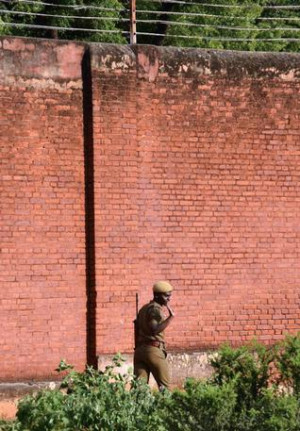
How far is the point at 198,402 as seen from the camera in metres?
7.24

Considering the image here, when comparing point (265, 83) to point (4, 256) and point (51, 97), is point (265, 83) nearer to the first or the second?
point (51, 97)

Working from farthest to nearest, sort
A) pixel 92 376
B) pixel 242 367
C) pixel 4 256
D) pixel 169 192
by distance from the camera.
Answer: pixel 169 192
pixel 4 256
pixel 92 376
pixel 242 367

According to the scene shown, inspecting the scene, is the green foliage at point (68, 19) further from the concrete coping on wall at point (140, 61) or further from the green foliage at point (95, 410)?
the green foliage at point (95, 410)

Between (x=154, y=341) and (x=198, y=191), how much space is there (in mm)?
2993

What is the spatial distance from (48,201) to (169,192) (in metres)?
1.51

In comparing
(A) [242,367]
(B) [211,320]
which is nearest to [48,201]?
(B) [211,320]

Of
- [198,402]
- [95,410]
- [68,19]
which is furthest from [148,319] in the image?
[68,19]

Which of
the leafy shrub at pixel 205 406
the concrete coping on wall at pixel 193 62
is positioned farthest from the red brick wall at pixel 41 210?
the leafy shrub at pixel 205 406

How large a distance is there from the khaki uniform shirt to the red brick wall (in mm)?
1935

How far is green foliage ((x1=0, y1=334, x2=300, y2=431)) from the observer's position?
284 inches

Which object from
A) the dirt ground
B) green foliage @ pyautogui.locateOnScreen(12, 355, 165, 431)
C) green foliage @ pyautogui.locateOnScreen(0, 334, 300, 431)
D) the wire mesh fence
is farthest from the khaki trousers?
the wire mesh fence

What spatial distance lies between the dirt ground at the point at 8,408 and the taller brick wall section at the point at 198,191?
45.9 inches

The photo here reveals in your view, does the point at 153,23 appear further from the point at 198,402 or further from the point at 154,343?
the point at 198,402

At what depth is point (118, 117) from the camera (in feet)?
41.9
